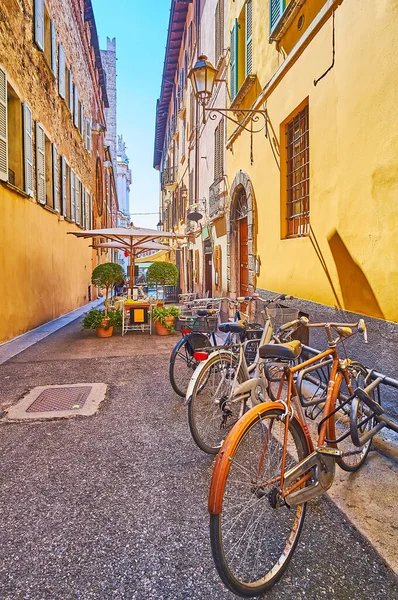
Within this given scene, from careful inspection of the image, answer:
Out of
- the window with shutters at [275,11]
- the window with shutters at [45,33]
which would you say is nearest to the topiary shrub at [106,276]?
the window with shutters at [45,33]

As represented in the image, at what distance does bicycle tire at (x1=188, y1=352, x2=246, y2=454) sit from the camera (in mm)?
3152

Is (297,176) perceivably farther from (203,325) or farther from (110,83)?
(110,83)

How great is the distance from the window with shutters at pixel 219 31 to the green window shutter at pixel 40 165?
5023 mm

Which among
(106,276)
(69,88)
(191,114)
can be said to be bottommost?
(106,276)

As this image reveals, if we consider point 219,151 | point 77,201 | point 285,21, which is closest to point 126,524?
point 285,21

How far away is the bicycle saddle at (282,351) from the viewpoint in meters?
2.04

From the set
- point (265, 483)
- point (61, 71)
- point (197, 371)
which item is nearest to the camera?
point (265, 483)

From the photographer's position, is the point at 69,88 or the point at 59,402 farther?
the point at 69,88

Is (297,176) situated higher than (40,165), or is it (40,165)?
(40,165)

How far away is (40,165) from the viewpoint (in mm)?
9734

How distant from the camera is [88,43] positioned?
18.8 metres

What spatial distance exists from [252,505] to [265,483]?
0.66 feet

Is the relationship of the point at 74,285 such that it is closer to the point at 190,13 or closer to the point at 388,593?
the point at 190,13

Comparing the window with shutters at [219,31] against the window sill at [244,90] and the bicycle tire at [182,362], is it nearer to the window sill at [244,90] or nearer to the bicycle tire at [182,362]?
the window sill at [244,90]
